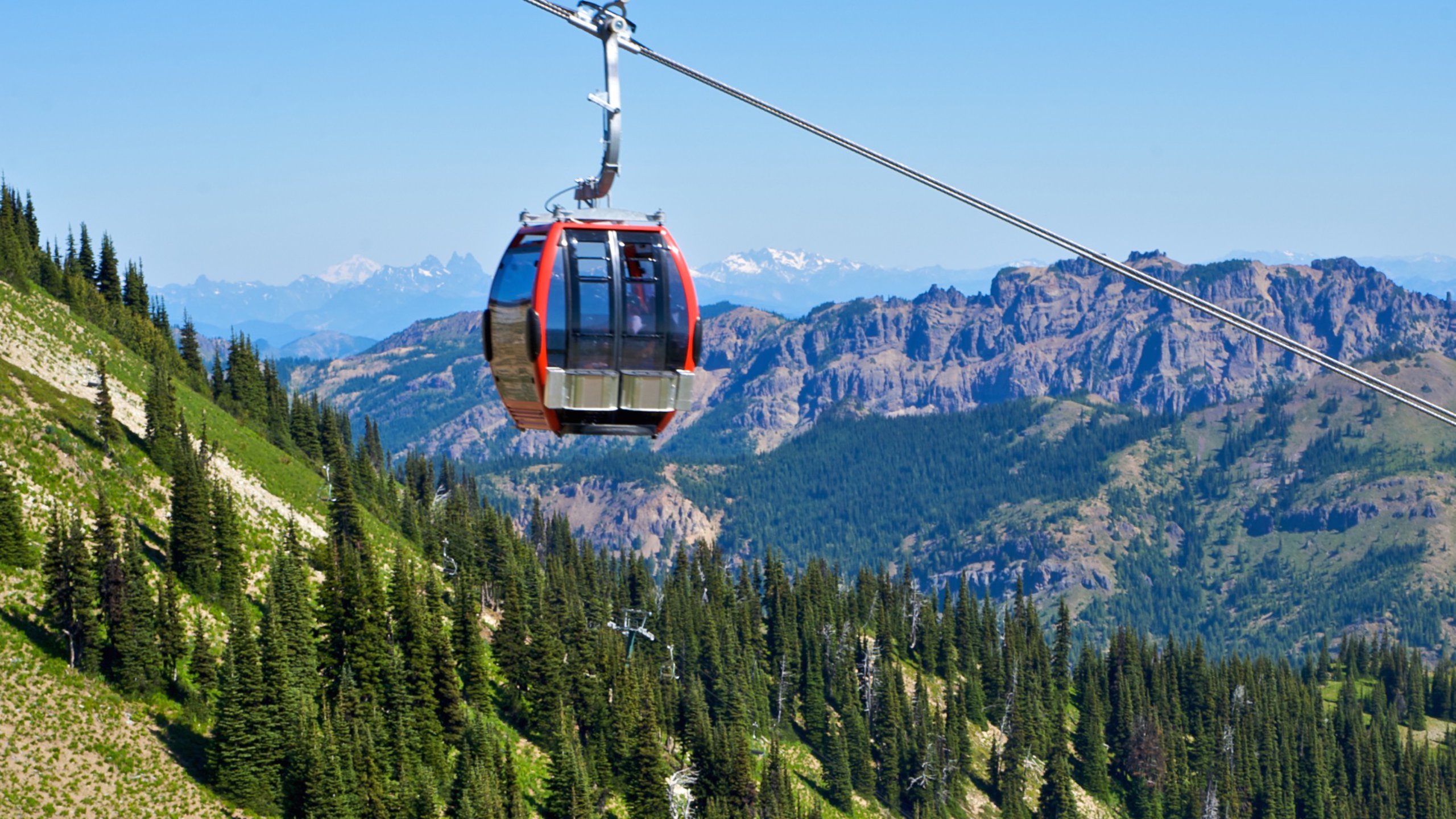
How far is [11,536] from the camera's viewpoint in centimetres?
10188

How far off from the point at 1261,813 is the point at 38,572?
158m

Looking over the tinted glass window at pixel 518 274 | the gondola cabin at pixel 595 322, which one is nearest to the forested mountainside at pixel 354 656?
the gondola cabin at pixel 595 322

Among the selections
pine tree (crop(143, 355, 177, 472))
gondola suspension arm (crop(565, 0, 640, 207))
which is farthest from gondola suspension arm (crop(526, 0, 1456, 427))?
pine tree (crop(143, 355, 177, 472))

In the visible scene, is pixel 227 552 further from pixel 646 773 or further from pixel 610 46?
pixel 610 46

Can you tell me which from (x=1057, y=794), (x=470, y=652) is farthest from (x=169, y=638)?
(x=1057, y=794)

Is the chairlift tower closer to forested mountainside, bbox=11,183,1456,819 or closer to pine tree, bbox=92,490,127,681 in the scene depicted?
forested mountainside, bbox=11,183,1456,819

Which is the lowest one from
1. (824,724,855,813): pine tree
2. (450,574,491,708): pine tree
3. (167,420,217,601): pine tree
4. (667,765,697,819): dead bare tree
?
(824,724,855,813): pine tree

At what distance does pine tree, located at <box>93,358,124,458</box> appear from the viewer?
125 meters

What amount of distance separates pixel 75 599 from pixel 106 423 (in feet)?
108

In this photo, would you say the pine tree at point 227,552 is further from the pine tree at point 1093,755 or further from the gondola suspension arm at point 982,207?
the pine tree at point 1093,755

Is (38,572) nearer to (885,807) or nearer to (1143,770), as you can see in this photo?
(885,807)

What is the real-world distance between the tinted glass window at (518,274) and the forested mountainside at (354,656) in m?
59.8

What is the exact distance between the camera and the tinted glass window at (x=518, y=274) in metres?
35.1

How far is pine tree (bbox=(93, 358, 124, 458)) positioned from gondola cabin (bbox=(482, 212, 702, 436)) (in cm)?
9963
